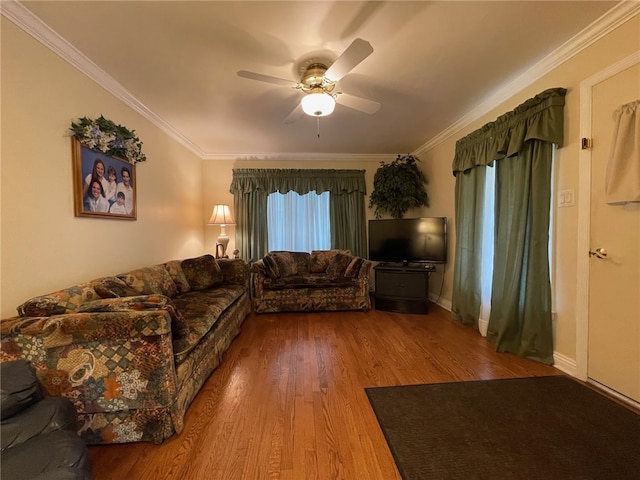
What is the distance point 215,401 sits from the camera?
6.08 feet

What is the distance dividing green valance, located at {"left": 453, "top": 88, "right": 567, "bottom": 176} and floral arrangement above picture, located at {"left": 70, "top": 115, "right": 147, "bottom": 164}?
3514 mm

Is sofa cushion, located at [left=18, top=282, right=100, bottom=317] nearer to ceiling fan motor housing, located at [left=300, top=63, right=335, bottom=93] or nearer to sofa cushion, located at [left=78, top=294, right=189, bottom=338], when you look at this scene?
sofa cushion, located at [left=78, top=294, right=189, bottom=338]

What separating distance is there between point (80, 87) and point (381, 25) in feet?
7.48

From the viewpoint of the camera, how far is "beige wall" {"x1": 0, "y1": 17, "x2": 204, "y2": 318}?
5.21 ft

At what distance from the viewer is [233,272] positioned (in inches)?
138

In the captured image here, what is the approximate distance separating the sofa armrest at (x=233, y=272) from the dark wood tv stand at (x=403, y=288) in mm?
1848

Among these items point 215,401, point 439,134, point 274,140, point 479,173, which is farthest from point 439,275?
point 215,401

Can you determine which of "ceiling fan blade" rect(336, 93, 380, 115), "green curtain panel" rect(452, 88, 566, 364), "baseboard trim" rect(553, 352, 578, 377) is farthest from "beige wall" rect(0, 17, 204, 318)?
"baseboard trim" rect(553, 352, 578, 377)

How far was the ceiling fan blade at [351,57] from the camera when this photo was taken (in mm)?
1551

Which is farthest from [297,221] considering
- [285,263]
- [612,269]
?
[612,269]

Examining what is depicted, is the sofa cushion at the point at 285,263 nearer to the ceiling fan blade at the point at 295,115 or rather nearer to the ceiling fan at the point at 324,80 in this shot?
the ceiling fan blade at the point at 295,115

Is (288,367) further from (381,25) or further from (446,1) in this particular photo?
(446,1)

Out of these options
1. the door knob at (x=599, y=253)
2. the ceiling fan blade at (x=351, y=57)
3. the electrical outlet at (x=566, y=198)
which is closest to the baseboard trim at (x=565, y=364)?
the door knob at (x=599, y=253)

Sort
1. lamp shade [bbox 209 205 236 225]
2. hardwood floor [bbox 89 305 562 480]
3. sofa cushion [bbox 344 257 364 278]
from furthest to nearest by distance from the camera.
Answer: lamp shade [bbox 209 205 236 225] < sofa cushion [bbox 344 257 364 278] < hardwood floor [bbox 89 305 562 480]
